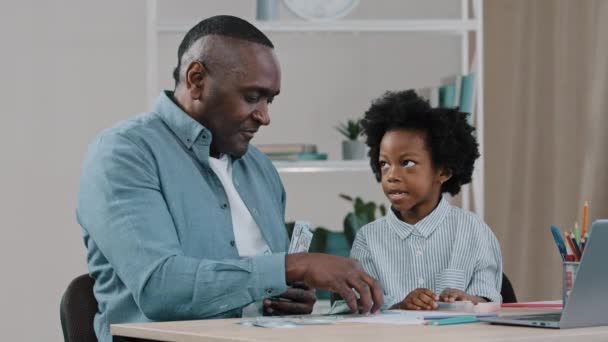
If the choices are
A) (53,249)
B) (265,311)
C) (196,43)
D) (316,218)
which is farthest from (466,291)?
(53,249)

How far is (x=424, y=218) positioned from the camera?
8.11 feet

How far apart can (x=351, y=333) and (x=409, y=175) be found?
1.06 meters

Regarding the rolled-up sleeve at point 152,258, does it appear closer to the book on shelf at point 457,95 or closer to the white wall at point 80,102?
the book on shelf at point 457,95

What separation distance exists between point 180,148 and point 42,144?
2.33 m

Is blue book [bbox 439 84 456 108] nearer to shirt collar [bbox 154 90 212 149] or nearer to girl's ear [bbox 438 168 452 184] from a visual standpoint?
girl's ear [bbox 438 168 452 184]

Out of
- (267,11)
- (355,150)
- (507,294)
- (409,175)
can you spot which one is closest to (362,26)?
(267,11)

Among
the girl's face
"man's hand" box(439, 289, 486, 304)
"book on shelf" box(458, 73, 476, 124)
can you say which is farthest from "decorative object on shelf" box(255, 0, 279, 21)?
"man's hand" box(439, 289, 486, 304)

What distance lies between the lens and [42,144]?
4324mm

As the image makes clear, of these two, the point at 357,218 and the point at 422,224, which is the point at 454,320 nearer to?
the point at 422,224

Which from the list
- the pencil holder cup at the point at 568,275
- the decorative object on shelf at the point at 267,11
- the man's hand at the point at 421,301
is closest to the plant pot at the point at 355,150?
the decorative object on shelf at the point at 267,11

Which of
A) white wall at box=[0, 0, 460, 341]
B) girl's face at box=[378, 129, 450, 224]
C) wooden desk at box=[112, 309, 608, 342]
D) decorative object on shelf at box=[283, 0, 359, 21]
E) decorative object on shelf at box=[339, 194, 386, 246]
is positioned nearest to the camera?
wooden desk at box=[112, 309, 608, 342]

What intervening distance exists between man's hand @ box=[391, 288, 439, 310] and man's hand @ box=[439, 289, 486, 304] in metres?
0.04

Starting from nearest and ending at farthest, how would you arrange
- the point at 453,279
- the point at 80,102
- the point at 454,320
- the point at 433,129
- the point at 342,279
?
the point at 454,320 → the point at 342,279 → the point at 453,279 → the point at 433,129 → the point at 80,102

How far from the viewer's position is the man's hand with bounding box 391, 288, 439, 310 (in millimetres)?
2066
